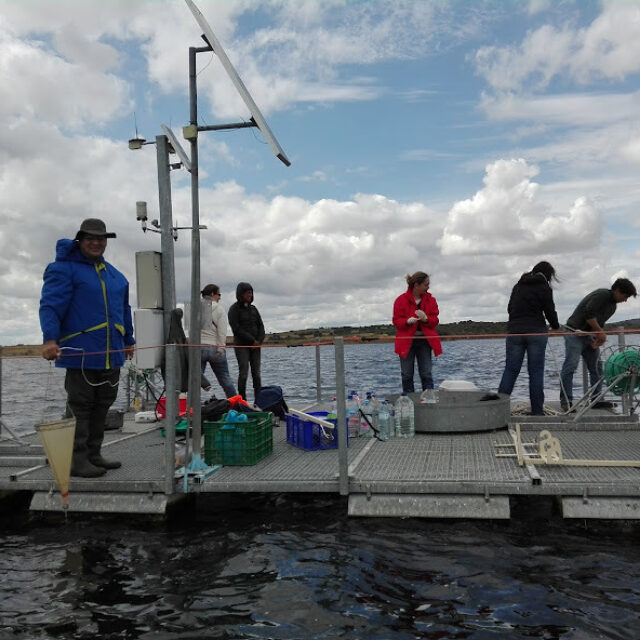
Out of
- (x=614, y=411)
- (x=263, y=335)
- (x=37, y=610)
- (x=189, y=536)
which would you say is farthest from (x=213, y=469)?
(x=614, y=411)

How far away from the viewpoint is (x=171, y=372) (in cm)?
543

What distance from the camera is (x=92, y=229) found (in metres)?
6.03

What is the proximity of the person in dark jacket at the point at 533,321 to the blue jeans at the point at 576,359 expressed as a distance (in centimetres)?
87

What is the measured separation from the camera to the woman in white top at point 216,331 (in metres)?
9.53

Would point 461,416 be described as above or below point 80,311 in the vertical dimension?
below

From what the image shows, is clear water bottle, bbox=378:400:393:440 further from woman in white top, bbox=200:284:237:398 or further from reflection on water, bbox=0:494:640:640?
woman in white top, bbox=200:284:237:398

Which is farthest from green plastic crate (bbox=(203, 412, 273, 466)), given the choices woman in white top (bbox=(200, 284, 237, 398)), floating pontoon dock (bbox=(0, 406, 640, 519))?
woman in white top (bbox=(200, 284, 237, 398))

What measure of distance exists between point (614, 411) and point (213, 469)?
6643 millimetres

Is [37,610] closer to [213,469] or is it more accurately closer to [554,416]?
[213,469]

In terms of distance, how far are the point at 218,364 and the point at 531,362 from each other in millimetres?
4361

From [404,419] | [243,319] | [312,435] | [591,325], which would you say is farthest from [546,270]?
[243,319]

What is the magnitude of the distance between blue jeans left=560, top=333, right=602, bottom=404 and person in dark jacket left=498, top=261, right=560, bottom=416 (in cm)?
87

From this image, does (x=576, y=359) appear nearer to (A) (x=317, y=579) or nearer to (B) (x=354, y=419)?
(B) (x=354, y=419)

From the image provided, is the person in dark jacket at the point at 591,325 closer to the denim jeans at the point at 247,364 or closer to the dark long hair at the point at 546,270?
the dark long hair at the point at 546,270
